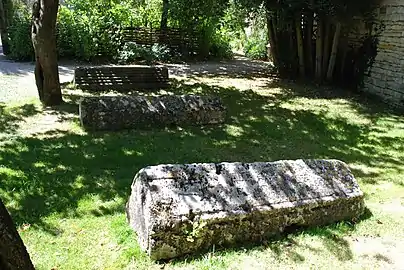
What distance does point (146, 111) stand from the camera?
27.6 ft

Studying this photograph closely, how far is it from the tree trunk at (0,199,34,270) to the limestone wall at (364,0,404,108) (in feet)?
34.6

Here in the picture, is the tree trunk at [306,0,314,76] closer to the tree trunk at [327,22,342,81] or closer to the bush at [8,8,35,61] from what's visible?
the tree trunk at [327,22,342,81]

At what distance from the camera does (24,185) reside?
5.41 meters

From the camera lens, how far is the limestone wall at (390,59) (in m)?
10.9

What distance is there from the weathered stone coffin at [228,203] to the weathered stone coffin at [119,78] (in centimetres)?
825

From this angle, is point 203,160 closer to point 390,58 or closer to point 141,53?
point 390,58

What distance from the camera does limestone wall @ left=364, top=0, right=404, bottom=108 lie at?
1091 centimetres

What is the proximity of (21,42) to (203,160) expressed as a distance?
13242 millimetres

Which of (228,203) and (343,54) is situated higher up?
(343,54)

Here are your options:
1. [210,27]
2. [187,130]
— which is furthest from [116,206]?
[210,27]

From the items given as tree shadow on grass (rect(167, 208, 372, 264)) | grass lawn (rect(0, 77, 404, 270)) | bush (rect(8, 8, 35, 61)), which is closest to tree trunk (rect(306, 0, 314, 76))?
grass lawn (rect(0, 77, 404, 270))

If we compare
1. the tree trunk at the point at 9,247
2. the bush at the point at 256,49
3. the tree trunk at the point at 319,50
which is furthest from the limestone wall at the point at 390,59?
the tree trunk at the point at 9,247

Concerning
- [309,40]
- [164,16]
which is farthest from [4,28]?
[309,40]

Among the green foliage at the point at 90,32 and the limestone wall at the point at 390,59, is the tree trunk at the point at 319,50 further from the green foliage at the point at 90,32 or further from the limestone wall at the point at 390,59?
the green foliage at the point at 90,32
